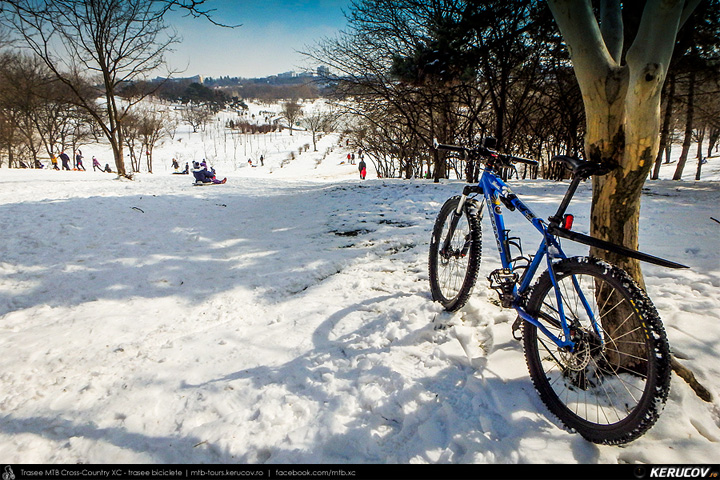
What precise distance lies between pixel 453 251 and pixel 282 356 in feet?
5.92

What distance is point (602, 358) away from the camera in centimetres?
175

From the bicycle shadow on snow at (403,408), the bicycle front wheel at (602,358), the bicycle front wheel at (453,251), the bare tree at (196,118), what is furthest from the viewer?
the bare tree at (196,118)

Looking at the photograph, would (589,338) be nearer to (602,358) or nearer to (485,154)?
(602,358)

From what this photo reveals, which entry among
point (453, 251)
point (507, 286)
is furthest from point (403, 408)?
point (453, 251)

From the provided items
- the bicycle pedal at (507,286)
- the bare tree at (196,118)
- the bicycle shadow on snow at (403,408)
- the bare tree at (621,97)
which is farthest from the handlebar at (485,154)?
the bare tree at (196,118)

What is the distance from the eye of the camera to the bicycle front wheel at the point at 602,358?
1.35 meters

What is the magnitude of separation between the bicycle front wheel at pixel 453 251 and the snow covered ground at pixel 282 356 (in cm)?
21

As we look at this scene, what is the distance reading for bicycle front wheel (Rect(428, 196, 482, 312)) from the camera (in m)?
2.74

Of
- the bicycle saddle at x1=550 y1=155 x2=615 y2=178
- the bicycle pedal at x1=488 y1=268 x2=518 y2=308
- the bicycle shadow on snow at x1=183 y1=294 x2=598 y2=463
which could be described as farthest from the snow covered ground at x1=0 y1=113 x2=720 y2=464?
the bicycle saddle at x1=550 y1=155 x2=615 y2=178

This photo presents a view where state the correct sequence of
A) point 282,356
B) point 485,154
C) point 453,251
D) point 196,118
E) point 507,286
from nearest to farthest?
1. point 507,286
2. point 282,356
3. point 485,154
4. point 453,251
5. point 196,118

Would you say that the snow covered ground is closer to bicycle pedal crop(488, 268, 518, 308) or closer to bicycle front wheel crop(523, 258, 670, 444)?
bicycle front wheel crop(523, 258, 670, 444)

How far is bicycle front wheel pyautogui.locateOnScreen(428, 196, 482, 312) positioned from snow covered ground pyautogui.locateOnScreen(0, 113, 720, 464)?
0.21 metres

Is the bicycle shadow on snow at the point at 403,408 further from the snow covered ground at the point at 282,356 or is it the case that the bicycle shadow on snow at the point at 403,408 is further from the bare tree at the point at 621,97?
the bare tree at the point at 621,97
